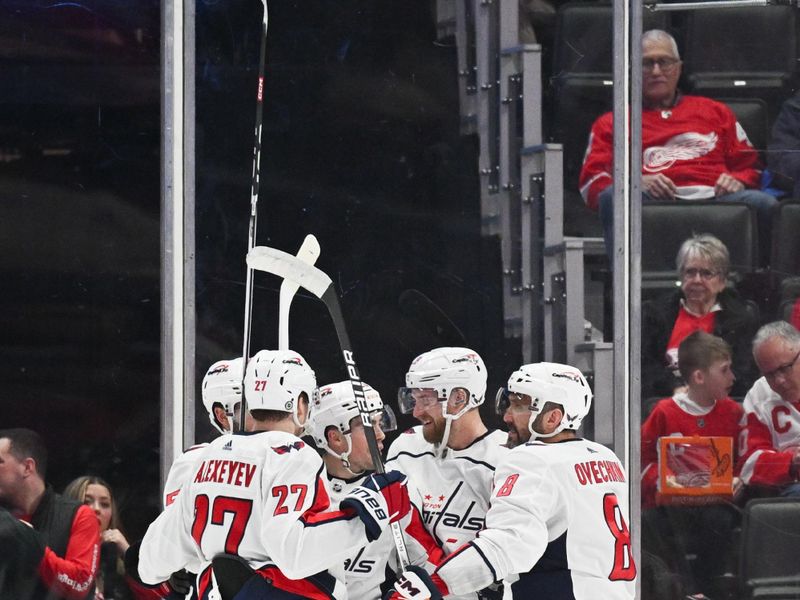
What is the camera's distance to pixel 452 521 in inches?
145

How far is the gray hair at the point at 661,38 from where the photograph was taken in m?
4.52

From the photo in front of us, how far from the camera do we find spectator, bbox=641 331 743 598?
14.8 ft

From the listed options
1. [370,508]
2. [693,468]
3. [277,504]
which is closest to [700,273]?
[693,468]

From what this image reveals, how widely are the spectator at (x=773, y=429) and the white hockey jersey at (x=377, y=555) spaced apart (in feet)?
4.40

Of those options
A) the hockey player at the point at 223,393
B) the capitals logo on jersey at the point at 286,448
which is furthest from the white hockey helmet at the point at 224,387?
the capitals logo on jersey at the point at 286,448

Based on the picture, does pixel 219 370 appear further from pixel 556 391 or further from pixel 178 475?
pixel 556 391

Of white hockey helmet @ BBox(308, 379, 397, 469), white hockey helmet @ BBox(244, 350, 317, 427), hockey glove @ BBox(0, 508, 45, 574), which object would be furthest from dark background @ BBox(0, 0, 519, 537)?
white hockey helmet @ BBox(244, 350, 317, 427)

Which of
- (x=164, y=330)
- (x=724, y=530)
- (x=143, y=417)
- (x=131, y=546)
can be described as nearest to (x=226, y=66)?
(x=164, y=330)

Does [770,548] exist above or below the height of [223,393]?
below

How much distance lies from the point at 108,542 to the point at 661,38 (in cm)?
228

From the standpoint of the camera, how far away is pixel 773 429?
455 cm

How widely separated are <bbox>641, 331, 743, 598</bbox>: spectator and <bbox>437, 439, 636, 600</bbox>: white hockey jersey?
1213 millimetres

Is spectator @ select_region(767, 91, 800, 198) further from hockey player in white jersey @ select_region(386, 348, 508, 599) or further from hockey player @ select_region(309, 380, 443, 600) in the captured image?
hockey player @ select_region(309, 380, 443, 600)

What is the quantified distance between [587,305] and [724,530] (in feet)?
2.73
